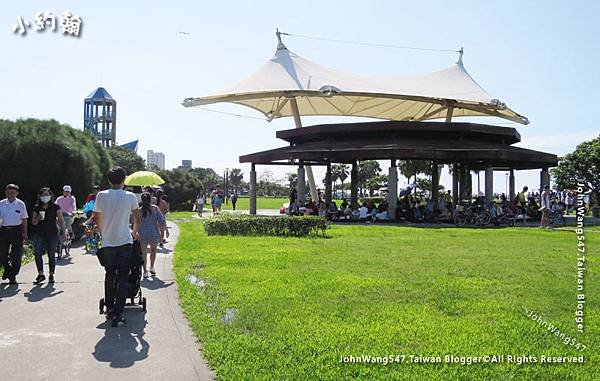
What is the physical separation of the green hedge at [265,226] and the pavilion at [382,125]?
30.1 feet

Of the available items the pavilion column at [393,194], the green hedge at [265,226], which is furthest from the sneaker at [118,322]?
the pavilion column at [393,194]

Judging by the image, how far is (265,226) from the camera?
1833 centimetres

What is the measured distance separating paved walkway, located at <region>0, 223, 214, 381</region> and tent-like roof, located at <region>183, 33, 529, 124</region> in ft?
88.7

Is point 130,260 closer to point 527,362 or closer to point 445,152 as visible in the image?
point 527,362

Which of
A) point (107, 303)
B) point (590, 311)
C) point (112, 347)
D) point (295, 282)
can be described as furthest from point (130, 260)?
point (590, 311)

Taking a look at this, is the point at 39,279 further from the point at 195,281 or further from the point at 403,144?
the point at 403,144

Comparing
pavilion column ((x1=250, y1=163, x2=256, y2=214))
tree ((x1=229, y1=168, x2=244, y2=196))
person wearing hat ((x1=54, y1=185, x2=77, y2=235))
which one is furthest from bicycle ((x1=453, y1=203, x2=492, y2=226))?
tree ((x1=229, y1=168, x2=244, y2=196))

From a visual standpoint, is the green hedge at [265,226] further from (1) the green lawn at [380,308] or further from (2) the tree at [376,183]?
(2) the tree at [376,183]

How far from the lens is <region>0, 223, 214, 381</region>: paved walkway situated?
198 inches

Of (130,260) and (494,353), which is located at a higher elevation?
(130,260)

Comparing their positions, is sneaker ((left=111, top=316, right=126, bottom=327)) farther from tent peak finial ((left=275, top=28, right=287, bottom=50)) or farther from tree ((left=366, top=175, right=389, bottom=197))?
tree ((left=366, top=175, right=389, bottom=197))

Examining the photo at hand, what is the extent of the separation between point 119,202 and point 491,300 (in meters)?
5.09

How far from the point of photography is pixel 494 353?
5.44m

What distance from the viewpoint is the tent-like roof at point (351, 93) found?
35844 mm
